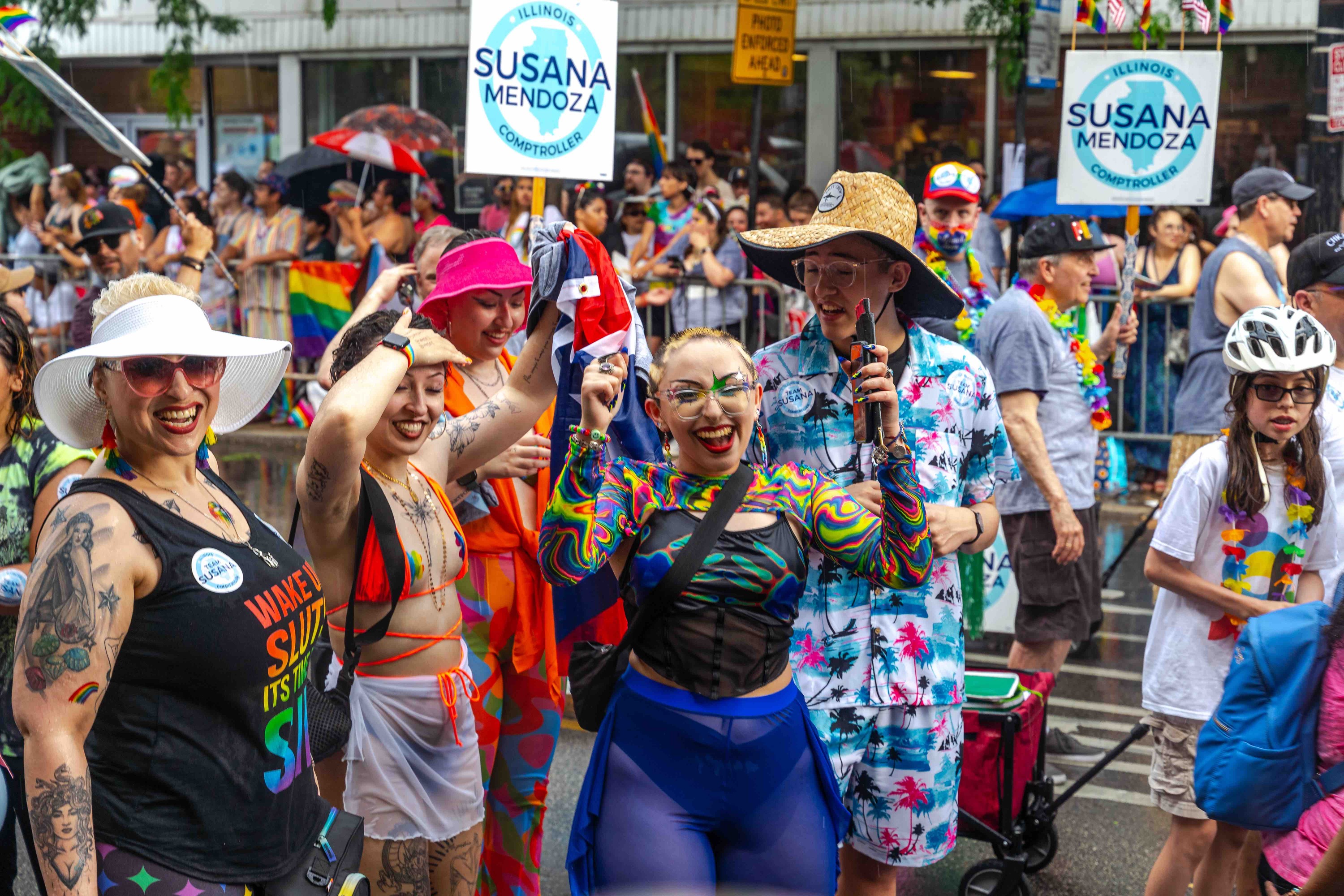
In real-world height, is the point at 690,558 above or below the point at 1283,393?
below

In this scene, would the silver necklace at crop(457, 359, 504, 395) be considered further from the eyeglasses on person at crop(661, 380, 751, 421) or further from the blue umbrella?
the blue umbrella

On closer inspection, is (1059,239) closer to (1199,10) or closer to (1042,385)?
(1042,385)

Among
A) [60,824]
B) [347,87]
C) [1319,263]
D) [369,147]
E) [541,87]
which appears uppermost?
[347,87]

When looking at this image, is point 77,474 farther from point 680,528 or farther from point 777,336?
point 777,336

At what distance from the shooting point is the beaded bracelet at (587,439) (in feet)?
10.2

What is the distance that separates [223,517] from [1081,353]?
15.1 ft

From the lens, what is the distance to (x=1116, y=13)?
27.9 feet

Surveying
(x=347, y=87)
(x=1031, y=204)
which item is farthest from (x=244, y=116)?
(x=1031, y=204)

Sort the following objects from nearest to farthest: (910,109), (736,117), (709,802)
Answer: (709,802)
(910,109)
(736,117)

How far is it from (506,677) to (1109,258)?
27.5ft

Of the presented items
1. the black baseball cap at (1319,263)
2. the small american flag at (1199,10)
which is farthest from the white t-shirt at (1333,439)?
the small american flag at (1199,10)

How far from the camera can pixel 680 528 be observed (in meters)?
3.15

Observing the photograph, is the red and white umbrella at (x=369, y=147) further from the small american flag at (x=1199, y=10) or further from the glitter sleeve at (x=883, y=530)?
the glitter sleeve at (x=883, y=530)

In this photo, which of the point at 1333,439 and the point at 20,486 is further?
the point at 1333,439
